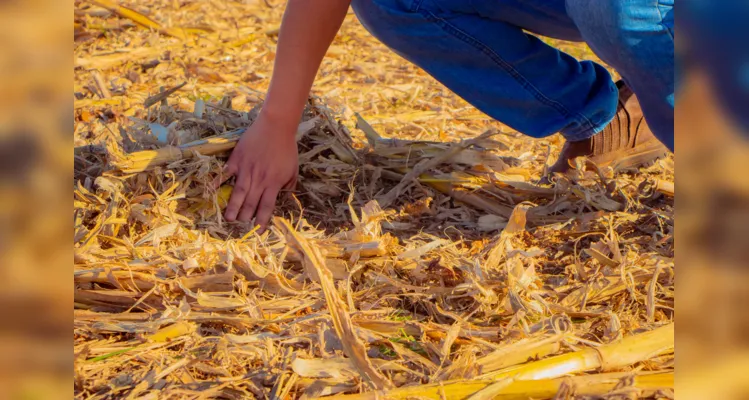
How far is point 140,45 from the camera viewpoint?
10.5 ft

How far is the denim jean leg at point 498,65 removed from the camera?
72.1 inches

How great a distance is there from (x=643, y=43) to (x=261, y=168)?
0.80 meters

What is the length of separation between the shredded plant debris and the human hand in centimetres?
4

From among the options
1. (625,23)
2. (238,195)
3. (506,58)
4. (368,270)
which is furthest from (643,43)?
(238,195)

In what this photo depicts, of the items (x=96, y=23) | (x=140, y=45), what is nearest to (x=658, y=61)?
(x=140, y=45)

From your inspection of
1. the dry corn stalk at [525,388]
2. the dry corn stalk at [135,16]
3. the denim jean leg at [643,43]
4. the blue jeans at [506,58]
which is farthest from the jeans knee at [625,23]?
the dry corn stalk at [135,16]

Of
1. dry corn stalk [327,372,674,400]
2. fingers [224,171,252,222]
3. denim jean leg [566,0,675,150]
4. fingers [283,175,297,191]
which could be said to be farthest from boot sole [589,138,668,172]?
dry corn stalk [327,372,674,400]

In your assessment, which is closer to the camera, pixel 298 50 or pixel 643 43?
pixel 643 43

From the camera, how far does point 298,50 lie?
61.6 inches

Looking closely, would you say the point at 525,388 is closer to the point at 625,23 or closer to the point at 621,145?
the point at 625,23

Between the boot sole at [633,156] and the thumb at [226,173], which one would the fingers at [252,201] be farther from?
the boot sole at [633,156]

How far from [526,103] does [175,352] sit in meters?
1.10

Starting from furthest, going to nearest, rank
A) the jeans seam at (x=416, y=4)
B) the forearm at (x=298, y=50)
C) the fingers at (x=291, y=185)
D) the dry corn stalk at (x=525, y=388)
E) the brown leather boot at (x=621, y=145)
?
the brown leather boot at (x=621, y=145) < the jeans seam at (x=416, y=4) < the fingers at (x=291, y=185) < the forearm at (x=298, y=50) < the dry corn stalk at (x=525, y=388)

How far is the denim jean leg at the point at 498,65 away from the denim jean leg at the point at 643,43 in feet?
1.29
